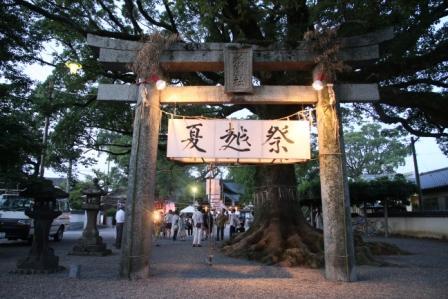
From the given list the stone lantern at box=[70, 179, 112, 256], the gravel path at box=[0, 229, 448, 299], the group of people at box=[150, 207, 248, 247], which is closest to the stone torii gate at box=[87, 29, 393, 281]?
the gravel path at box=[0, 229, 448, 299]

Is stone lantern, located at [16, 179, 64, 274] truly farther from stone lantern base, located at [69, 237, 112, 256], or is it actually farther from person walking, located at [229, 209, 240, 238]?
person walking, located at [229, 209, 240, 238]

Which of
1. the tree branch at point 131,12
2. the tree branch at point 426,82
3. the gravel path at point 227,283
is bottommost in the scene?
the gravel path at point 227,283

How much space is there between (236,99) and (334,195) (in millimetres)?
2926

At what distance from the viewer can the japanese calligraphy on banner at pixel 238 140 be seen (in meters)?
8.22

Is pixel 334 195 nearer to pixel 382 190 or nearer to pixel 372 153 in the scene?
pixel 382 190

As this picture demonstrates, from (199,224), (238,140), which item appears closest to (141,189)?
(238,140)

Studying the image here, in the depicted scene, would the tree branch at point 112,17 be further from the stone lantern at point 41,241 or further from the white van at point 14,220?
the white van at point 14,220

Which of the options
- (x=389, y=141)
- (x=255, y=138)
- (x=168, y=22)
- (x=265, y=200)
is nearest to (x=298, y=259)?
(x=265, y=200)

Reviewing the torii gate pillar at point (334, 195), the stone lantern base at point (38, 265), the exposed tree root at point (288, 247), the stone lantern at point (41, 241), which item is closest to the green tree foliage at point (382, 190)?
the exposed tree root at point (288, 247)

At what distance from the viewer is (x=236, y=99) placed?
831 centimetres

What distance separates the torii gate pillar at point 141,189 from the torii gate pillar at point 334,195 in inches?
143

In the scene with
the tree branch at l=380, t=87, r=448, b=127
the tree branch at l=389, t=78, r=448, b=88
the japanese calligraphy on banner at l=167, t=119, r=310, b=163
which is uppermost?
the tree branch at l=389, t=78, r=448, b=88

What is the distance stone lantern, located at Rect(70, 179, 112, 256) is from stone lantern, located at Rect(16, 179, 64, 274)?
3.37m

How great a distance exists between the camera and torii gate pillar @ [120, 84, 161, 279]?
7566 mm
